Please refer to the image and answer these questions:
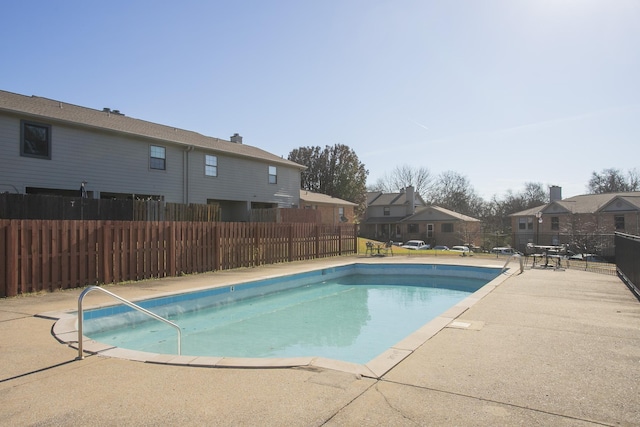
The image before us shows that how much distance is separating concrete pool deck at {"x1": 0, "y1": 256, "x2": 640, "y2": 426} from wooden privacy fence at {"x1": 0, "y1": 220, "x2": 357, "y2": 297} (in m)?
3.55

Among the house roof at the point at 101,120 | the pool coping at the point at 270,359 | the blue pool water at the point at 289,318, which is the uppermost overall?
the house roof at the point at 101,120

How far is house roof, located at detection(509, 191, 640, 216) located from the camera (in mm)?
36406

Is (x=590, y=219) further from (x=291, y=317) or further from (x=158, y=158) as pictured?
(x=291, y=317)

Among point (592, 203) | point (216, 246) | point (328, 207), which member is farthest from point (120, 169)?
point (592, 203)

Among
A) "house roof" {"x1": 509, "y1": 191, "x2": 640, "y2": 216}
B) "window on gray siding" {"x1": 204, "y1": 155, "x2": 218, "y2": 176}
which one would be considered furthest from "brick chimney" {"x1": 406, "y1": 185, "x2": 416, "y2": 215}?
"window on gray siding" {"x1": 204, "y1": 155, "x2": 218, "y2": 176}

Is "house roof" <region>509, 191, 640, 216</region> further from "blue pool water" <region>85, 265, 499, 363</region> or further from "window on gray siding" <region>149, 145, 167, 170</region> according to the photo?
"window on gray siding" <region>149, 145, 167, 170</region>

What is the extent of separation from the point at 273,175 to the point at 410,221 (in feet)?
83.2

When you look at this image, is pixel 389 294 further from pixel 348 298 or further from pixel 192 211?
pixel 192 211

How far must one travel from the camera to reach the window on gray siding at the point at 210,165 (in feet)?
75.6

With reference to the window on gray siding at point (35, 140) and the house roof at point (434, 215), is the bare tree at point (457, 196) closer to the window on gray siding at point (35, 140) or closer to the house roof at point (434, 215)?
the house roof at point (434, 215)

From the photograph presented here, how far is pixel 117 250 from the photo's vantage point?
11.3 m

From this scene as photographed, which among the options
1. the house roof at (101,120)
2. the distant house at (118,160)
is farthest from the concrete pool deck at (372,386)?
the house roof at (101,120)

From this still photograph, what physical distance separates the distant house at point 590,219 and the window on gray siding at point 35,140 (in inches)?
1210

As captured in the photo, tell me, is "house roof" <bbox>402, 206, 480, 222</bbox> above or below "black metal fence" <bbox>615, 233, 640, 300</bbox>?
above
